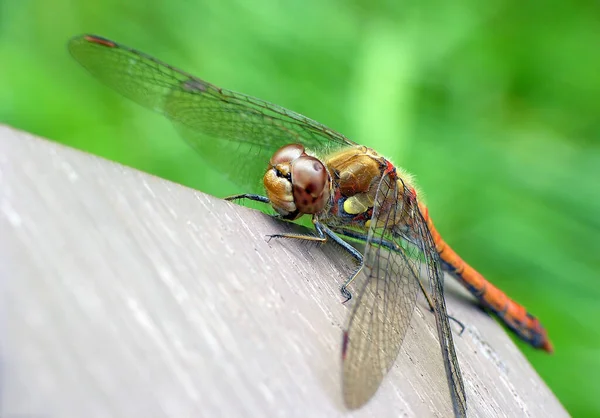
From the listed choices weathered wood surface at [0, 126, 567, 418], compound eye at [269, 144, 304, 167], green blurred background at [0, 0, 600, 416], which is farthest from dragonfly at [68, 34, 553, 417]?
green blurred background at [0, 0, 600, 416]

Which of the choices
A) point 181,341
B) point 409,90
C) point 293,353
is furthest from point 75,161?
point 409,90

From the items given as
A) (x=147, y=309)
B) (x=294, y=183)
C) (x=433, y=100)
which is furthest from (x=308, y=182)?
(x=433, y=100)

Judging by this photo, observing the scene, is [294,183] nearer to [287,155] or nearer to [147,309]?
[287,155]

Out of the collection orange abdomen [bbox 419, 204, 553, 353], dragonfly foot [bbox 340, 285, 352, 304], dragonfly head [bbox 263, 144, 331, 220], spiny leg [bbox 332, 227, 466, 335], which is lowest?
orange abdomen [bbox 419, 204, 553, 353]

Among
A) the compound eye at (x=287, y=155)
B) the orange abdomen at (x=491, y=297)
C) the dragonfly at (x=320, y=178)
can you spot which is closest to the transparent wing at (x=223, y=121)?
the dragonfly at (x=320, y=178)

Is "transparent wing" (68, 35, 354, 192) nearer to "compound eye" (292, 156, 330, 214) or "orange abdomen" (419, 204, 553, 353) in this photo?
"compound eye" (292, 156, 330, 214)

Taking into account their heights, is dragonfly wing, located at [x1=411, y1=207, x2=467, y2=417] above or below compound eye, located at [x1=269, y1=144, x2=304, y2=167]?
below

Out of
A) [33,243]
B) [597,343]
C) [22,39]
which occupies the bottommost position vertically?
[597,343]

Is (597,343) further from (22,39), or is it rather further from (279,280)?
(22,39)
